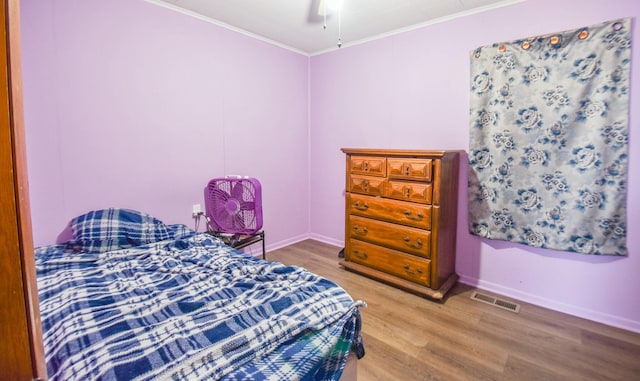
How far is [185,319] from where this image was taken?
4.13ft

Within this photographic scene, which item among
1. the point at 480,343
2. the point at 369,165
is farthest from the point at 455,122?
the point at 480,343

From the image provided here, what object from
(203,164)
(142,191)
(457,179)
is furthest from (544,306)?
(142,191)

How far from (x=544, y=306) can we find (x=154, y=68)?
3.71 m

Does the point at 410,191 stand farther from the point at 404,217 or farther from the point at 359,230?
the point at 359,230

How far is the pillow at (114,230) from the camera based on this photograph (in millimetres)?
2047

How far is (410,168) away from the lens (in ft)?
8.32

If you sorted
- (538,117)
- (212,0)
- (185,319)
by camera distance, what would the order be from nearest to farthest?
(185,319) < (538,117) < (212,0)

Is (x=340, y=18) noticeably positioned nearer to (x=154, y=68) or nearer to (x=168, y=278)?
(x=154, y=68)

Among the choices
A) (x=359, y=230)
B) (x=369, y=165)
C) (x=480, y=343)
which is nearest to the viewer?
(x=480, y=343)

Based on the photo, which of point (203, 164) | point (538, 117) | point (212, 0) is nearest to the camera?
point (538, 117)

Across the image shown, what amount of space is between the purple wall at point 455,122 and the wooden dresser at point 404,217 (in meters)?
0.32

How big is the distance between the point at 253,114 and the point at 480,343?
2878mm

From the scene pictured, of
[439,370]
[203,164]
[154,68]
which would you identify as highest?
[154,68]

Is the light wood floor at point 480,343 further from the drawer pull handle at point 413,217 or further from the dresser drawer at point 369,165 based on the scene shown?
the dresser drawer at point 369,165
